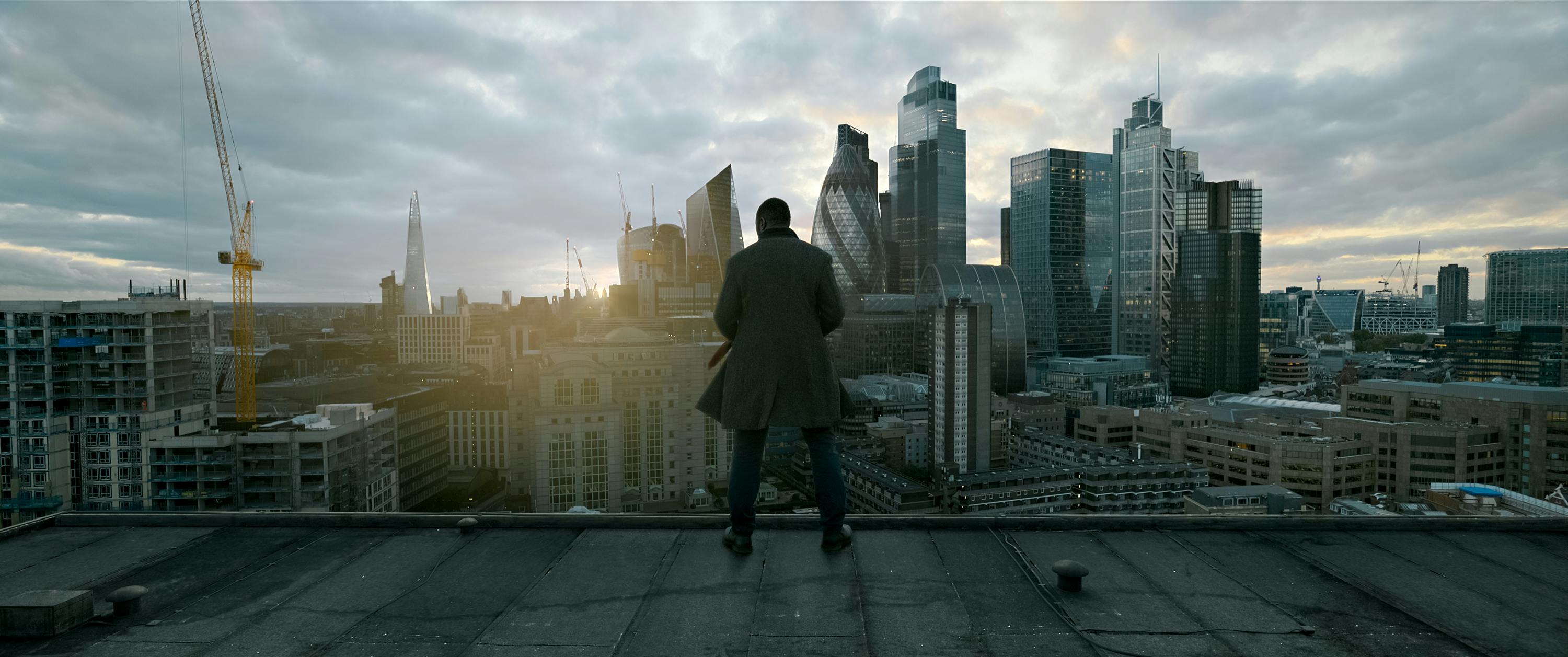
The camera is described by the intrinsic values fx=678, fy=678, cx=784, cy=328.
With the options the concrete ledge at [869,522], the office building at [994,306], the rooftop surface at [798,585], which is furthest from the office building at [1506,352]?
the rooftop surface at [798,585]

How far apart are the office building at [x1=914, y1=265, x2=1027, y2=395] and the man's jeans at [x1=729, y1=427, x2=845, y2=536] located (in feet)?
313

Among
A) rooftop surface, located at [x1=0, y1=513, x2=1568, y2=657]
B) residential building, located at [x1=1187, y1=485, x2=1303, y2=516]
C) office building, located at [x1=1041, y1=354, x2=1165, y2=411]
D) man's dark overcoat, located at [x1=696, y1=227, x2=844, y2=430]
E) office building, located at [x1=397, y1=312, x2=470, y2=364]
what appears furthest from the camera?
office building, located at [x1=397, y1=312, x2=470, y2=364]

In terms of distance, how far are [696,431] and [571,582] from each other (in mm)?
32425

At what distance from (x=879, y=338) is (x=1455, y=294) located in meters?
176

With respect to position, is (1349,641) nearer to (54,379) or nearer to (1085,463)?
(54,379)

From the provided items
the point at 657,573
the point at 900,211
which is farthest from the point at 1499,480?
the point at 900,211

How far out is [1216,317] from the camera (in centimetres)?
10181

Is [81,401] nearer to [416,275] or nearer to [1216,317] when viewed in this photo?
[416,275]

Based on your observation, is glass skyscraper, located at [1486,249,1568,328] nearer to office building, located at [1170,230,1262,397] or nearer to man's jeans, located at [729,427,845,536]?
office building, located at [1170,230,1262,397]

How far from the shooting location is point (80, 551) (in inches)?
167

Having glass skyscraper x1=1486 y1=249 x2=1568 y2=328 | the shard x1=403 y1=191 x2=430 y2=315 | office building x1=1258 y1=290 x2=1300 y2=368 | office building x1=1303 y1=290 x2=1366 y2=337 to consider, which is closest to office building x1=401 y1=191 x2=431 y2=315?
the shard x1=403 y1=191 x2=430 y2=315

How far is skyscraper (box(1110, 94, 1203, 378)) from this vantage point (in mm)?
115125

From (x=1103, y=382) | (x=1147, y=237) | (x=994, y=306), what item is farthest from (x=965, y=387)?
(x=1147, y=237)

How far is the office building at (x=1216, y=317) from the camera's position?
99.4 meters
